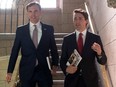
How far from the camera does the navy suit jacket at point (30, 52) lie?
361 centimetres

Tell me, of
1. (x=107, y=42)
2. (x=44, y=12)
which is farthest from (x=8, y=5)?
(x=107, y=42)

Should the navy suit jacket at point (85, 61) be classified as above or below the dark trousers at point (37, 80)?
above

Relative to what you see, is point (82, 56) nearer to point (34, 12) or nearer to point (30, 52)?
point (30, 52)

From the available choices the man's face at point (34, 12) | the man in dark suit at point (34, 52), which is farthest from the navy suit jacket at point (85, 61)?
the man's face at point (34, 12)

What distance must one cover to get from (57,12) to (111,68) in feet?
16.5

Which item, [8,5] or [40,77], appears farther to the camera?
[8,5]

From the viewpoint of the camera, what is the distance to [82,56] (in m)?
3.48

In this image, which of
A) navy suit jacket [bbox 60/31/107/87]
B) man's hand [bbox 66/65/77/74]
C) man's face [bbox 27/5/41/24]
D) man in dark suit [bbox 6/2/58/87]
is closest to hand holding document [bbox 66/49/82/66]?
man's hand [bbox 66/65/77/74]

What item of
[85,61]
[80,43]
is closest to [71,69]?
[85,61]

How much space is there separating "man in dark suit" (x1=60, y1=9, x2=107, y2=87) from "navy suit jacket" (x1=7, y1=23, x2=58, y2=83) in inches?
9.7

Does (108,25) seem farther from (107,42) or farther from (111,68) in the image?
(111,68)

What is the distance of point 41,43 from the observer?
3693 millimetres

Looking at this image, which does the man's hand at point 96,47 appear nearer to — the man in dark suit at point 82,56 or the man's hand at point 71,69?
the man in dark suit at point 82,56

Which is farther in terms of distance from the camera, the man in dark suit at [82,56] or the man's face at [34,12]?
the man's face at [34,12]
